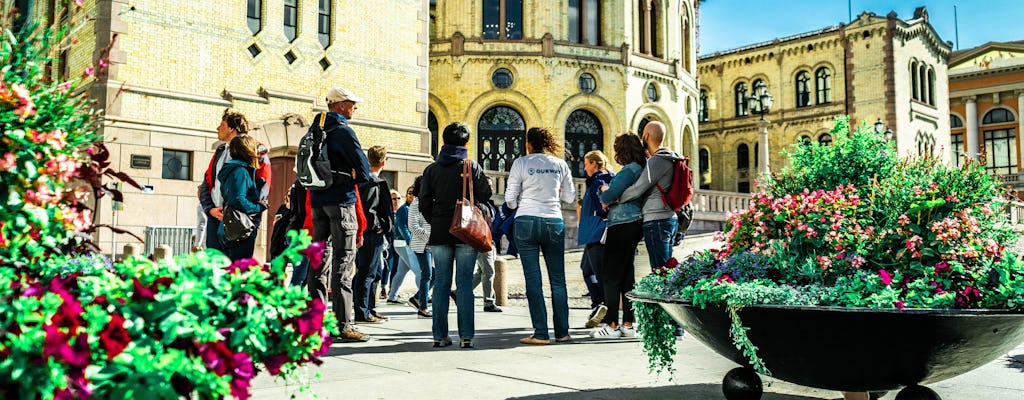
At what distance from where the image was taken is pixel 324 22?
18016 millimetres

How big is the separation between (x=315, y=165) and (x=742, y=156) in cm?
4228

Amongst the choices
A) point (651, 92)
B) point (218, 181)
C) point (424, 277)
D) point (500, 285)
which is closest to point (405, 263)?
point (500, 285)

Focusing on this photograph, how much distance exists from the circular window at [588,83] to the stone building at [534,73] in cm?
4

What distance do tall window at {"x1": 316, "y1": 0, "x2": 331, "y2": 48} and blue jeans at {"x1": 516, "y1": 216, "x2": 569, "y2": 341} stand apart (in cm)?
1245

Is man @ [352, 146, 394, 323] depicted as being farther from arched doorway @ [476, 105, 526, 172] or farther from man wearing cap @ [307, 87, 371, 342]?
arched doorway @ [476, 105, 526, 172]

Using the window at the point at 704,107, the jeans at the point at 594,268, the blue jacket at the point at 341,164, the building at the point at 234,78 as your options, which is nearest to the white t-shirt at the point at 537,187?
the jeans at the point at 594,268

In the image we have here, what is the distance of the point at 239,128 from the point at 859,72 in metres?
41.7

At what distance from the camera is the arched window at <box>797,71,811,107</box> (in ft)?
145

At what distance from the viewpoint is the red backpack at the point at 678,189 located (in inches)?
265

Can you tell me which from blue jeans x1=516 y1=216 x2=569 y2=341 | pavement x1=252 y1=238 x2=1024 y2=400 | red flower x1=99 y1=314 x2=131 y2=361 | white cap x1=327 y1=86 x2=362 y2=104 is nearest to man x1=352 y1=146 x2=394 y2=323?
white cap x1=327 y1=86 x2=362 y2=104

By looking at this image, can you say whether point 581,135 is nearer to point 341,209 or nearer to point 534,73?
point 534,73

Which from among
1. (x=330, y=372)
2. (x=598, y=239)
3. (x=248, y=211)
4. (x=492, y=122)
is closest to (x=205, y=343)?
(x=330, y=372)

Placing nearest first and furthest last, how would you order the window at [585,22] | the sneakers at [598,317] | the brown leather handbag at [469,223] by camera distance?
the brown leather handbag at [469,223], the sneakers at [598,317], the window at [585,22]

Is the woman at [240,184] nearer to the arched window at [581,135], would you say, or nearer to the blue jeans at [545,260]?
the blue jeans at [545,260]
